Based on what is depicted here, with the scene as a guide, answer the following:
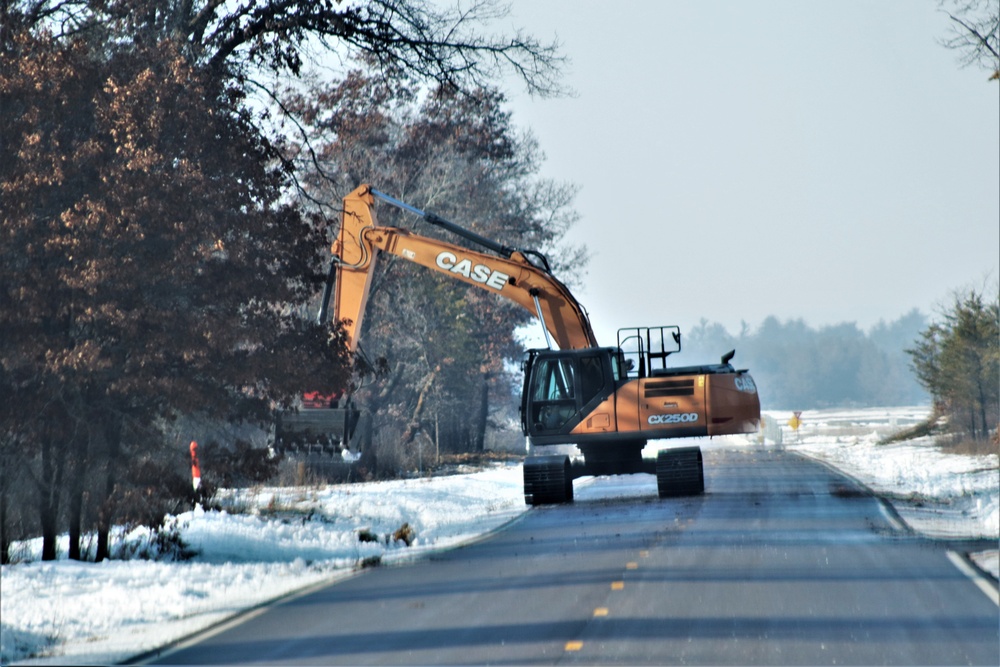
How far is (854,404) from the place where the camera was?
181 metres

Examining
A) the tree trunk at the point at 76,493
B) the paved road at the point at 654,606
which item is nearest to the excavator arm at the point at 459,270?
the paved road at the point at 654,606

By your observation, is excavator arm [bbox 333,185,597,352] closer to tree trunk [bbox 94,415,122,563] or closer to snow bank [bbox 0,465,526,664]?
snow bank [bbox 0,465,526,664]

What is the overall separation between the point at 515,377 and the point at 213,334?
51.5 metres

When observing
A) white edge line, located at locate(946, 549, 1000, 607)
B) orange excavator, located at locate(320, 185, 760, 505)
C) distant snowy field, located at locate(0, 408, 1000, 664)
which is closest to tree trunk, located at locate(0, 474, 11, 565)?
distant snowy field, located at locate(0, 408, 1000, 664)

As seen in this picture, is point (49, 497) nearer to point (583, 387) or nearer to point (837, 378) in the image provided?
point (583, 387)

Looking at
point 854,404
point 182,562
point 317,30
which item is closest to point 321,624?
point 182,562

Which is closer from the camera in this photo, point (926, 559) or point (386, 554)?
point (926, 559)

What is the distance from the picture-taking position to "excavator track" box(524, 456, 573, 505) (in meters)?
23.8

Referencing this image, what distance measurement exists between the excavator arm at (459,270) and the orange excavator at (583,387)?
0.07 feet

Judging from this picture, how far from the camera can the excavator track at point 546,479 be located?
23.8 metres

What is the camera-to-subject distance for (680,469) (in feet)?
78.5

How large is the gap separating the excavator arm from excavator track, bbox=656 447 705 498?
2669mm

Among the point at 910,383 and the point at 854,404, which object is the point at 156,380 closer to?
the point at 854,404

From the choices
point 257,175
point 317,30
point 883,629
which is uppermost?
point 317,30
